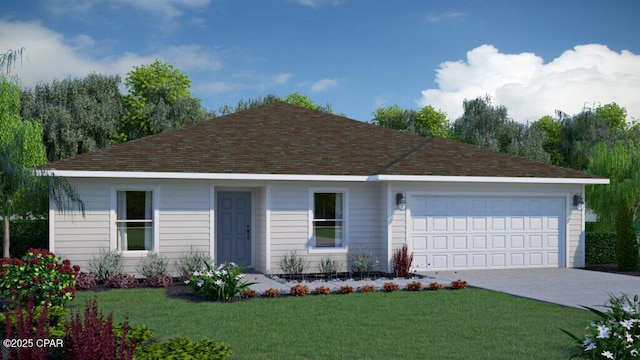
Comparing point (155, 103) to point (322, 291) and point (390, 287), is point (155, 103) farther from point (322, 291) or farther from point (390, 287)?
point (390, 287)

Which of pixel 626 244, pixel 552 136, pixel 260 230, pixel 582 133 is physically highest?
pixel 552 136

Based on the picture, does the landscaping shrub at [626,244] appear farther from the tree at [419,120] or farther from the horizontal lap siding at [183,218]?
the tree at [419,120]

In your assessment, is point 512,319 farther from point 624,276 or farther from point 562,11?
point 562,11

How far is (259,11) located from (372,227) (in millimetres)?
13457

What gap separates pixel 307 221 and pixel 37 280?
7470mm

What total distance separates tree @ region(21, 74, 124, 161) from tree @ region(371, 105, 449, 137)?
2378 centimetres

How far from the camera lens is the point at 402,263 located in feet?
55.2

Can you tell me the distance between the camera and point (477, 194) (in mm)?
18203

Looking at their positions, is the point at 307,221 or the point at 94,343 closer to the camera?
the point at 94,343

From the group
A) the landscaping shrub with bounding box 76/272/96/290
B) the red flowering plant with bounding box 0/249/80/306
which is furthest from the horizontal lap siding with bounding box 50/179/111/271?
the red flowering plant with bounding box 0/249/80/306

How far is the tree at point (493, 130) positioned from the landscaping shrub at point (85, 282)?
1249 inches

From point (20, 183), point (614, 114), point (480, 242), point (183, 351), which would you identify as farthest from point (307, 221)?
point (614, 114)

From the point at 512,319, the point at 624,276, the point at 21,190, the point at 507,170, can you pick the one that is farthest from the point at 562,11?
the point at 21,190

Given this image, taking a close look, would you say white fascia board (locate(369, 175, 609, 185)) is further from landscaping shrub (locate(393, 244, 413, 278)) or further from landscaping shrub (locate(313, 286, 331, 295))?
landscaping shrub (locate(313, 286, 331, 295))
